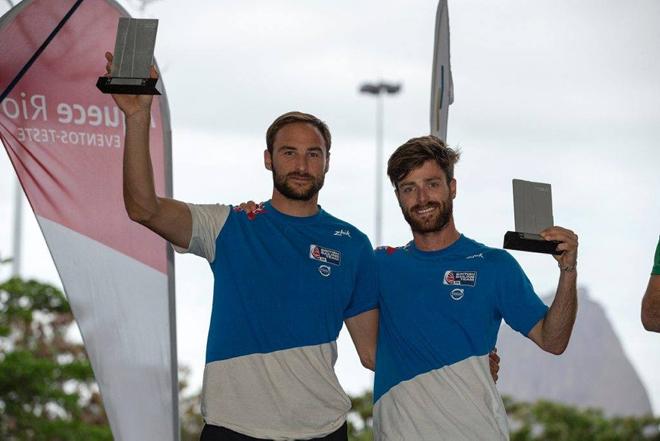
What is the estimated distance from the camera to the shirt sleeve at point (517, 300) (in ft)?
9.24

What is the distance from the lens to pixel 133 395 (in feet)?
11.7

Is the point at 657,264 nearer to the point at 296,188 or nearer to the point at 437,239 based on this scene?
the point at 437,239

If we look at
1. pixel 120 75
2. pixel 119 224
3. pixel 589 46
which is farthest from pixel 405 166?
pixel 589 46

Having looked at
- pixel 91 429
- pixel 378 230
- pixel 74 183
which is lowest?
pixel 91 429

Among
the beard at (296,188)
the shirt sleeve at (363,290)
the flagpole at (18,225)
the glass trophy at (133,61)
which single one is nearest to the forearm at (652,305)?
the shirt sleeve at (363,290)

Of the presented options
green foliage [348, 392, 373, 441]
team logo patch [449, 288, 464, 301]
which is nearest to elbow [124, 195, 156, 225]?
team logo patch [449, 288, 464, 301]

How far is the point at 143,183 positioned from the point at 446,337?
2.88 ft

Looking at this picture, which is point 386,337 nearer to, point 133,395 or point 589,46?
point 133,395

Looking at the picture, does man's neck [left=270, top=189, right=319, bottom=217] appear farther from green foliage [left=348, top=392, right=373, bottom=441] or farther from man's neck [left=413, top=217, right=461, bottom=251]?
green foliage [left=348, top=392, right=373, bottom=441]

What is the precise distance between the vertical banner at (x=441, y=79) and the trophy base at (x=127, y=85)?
4.43 ft

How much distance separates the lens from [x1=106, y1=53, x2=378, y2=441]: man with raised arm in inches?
107

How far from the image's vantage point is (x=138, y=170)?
2721mm

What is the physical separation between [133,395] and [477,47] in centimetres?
728

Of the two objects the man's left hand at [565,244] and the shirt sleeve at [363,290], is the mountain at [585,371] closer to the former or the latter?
the shirt sleeve at [363,290]
